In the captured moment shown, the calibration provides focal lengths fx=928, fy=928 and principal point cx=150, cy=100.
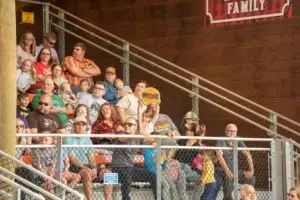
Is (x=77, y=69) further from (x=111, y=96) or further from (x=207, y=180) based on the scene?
(x=207, y=180)

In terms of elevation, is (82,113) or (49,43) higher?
(49,43)

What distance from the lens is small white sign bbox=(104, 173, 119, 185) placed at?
434 inches

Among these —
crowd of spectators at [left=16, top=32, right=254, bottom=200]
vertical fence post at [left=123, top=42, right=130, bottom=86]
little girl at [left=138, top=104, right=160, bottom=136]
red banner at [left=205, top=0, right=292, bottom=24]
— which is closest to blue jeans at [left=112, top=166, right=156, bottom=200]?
crowd of spectators at [left=16, top=32, right=254, bottom=200]

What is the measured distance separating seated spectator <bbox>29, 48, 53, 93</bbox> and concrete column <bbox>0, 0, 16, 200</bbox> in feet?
8.49

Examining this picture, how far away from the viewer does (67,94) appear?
44.2ft

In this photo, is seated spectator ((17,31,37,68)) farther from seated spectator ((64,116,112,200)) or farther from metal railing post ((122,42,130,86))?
seated spectator ((64,116,112,200))

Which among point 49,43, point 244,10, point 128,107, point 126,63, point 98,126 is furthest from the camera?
point 126,63

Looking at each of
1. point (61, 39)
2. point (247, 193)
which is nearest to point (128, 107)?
point (247, 193)

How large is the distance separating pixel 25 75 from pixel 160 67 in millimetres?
2509

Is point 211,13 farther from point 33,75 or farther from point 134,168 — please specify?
point 134,168

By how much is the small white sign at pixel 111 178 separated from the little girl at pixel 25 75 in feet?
8.98

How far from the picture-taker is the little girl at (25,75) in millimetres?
13273

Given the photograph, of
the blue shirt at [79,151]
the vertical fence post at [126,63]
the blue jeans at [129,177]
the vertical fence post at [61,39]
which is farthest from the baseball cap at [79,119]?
the vertical fence post at [61,39]

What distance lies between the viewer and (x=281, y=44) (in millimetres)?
14719
